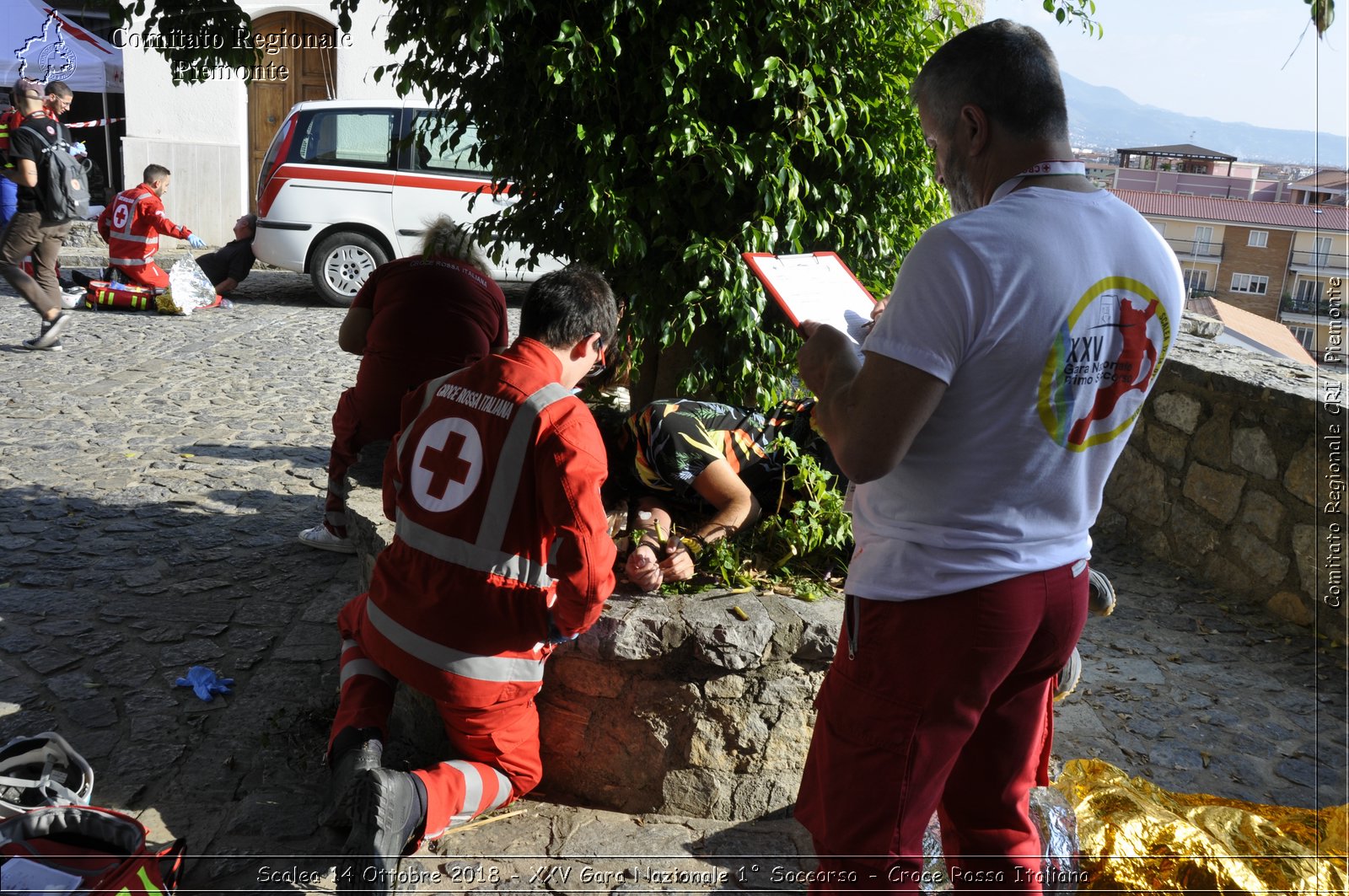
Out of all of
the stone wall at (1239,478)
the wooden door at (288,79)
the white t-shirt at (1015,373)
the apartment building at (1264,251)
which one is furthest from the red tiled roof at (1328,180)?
the wooden door at (288,79)

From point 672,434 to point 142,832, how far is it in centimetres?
180

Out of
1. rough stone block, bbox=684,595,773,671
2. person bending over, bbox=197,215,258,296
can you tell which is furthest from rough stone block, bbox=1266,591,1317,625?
person bending over, bbox=197,215,258,296

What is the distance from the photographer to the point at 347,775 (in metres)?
2.61

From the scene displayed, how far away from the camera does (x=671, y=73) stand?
3.19m

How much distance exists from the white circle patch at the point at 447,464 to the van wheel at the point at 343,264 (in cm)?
851

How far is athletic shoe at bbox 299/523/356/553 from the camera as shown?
4.87 m

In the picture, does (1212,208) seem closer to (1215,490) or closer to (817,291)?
(1215,490)

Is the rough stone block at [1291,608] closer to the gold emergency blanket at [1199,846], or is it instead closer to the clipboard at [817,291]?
the gold emergency blanket at [1199,846]

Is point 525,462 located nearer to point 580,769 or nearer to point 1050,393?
point 580,769

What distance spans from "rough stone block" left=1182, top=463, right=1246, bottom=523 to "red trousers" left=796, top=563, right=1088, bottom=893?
11.4ft

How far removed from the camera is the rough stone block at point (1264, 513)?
4719 mm

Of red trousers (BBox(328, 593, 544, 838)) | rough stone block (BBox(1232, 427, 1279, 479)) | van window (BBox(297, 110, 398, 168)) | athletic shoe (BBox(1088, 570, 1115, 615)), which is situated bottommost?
red trousers (BBox(328, 593, 544, 838))

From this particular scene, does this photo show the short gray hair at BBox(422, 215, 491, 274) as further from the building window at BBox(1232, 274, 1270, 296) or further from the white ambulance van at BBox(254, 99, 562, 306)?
the building window at BBox(1232, 274, 1270, 296)

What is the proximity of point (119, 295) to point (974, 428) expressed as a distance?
10.2m
